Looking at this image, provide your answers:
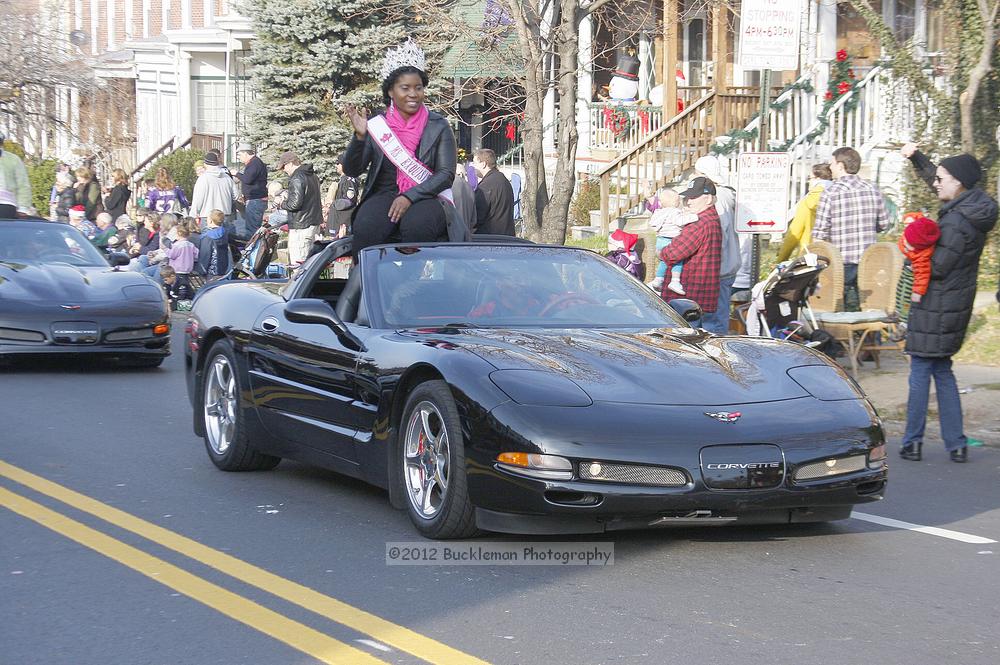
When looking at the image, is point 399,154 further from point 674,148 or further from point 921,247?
point 674,148

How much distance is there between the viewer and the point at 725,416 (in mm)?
5977

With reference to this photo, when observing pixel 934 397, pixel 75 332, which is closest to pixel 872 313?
pixel 934 397

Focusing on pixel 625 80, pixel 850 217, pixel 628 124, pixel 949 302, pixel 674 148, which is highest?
pixel 625 80

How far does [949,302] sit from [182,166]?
3252 centimetres

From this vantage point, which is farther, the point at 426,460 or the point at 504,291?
the point at 504,291

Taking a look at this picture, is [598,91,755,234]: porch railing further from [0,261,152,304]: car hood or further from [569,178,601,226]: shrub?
[0,261,152,304]: car hood

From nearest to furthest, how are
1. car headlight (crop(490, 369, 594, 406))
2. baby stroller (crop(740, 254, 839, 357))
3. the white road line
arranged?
1. car headlight (crop(490, 369, 594, 406))
2. the white road line
3. baby stroller (crop(740, 254, 839, 357))

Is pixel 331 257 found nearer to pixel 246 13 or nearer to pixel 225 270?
pixel 225 270

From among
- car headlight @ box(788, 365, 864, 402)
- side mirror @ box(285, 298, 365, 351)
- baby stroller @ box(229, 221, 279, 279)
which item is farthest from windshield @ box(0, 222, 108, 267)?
car headlight @ box(788, 365, 864, 402)

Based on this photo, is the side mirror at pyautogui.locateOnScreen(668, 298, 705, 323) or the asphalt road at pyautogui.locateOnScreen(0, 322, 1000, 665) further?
the side mirror at pyautogui.locateOnScreen(668, 298, 705, 323)

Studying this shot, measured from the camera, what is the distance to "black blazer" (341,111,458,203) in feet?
29.1

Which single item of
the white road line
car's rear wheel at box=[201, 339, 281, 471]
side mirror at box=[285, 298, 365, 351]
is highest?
side mirror at box=[285, 298, 365, 351]

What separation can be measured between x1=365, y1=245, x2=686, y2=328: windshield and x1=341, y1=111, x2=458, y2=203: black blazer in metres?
1.22

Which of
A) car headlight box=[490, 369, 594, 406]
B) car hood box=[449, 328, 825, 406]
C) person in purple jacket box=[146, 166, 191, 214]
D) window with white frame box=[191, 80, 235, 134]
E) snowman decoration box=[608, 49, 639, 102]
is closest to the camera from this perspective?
car headlight box=[490, 369, 594, 406]
